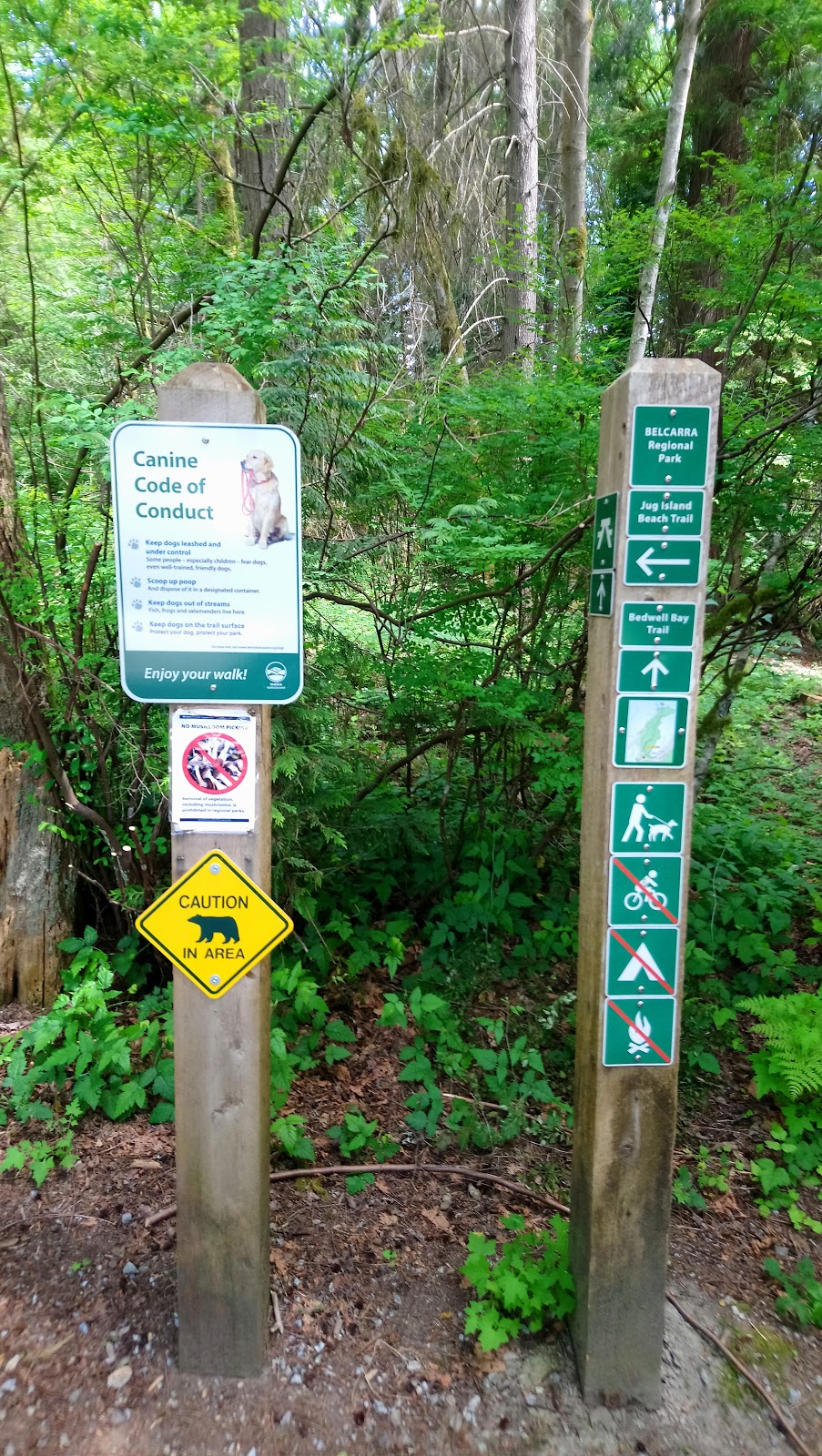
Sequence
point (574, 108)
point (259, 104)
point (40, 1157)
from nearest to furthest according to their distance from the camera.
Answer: point (40, 1157)
point (259, 104)
point (574, 108)

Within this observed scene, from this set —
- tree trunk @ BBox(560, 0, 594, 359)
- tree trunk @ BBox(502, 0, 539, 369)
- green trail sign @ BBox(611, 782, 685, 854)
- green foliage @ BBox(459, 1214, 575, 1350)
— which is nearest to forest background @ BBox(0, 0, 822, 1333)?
green foliage @ BBox(459, 1214, 575, 1350)

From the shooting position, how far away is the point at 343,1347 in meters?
2.54

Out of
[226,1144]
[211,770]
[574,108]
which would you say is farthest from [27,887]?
[574,108]

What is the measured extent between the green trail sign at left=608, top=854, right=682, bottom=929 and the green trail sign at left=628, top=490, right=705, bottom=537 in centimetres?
84

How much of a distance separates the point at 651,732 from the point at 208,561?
1.21m

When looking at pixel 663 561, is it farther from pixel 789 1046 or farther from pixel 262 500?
pixel 789 1046

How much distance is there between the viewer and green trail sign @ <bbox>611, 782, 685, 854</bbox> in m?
2.14

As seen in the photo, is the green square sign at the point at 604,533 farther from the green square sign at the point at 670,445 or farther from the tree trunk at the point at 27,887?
the tree trunk at the point at 27,887

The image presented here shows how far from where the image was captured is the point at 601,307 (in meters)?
5.51

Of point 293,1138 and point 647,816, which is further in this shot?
point 293,1138

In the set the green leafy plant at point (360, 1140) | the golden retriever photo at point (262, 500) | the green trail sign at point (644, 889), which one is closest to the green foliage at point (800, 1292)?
the green leafy plant at point (360, 1140)

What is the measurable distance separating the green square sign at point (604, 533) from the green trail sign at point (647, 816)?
0.59 meters

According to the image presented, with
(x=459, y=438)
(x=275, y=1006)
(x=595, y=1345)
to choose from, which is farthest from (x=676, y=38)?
(x=595, y=1345)

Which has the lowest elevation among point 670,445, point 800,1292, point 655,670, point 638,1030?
point 800,1292
